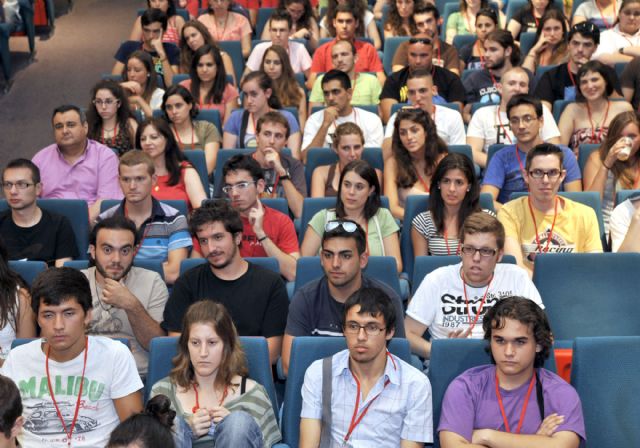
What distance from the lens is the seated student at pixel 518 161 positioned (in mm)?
5285

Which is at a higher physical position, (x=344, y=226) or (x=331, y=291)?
(x=344, y=226)

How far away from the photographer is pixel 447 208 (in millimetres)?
4695

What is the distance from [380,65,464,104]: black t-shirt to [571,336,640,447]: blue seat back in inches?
131

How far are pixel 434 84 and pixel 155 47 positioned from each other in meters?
2.01

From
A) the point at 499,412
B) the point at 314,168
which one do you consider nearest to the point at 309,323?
the point at 499,412

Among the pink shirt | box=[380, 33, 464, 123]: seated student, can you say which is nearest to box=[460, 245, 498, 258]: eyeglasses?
the pink shirt

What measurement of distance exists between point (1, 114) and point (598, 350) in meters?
5.68

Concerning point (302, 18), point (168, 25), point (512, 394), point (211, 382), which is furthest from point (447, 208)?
point (168, 25)

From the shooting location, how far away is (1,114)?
25.9 ft

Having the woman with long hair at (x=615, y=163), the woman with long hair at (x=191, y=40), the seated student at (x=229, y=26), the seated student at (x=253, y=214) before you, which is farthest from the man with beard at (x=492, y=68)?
the seated student at (x=253, y=214)

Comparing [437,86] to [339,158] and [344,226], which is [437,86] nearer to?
[339,158]

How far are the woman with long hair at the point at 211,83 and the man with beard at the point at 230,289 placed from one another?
100 inches

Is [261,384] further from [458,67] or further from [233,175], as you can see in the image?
[458,67]

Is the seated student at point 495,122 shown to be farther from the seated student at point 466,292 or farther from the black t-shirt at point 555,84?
the seated student at point 466,292
